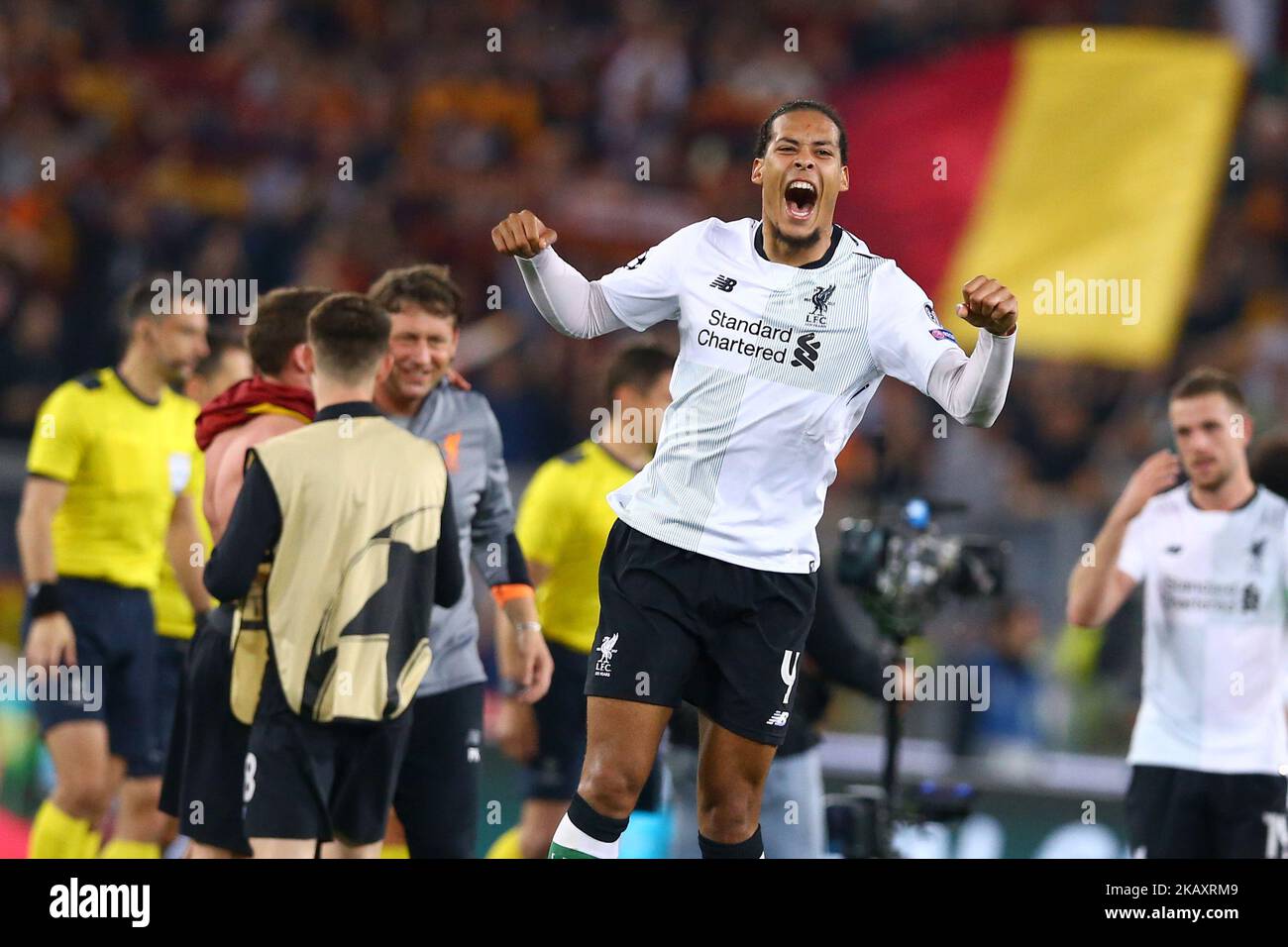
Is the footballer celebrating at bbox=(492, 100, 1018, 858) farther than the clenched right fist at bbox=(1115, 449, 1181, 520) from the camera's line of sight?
No

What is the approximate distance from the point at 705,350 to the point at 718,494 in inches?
15.2

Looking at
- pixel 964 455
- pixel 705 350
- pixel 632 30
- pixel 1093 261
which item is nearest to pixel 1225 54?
pixel 1093 261

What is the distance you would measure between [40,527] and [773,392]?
11.7 ft

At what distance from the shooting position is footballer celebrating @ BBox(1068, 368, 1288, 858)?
6.00 meters

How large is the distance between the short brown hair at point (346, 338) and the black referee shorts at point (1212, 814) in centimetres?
305

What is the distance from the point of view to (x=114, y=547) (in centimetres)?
729

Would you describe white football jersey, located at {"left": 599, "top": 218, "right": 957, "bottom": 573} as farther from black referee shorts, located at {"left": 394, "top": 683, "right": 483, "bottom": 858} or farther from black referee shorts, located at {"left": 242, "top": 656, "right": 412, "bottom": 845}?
black referee shorts, located at {"left": 394, "top": 683, "right": 483, "bottom": 858}

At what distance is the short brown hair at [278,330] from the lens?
5426mm

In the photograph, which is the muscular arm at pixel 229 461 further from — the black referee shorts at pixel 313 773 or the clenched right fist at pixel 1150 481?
the clenched right fist at pixel 1150 481

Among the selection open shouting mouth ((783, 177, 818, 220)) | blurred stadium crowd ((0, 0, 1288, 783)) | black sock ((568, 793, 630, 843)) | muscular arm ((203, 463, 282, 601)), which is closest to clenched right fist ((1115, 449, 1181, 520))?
open shouting mouth ((783, 177, 818, 220))

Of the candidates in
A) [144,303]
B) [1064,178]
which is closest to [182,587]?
[144,303]

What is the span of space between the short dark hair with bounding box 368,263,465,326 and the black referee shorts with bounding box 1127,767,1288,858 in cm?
285

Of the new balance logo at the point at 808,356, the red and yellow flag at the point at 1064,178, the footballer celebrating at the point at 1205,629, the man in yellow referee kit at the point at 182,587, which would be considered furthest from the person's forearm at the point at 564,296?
the red and yellow flag at the point at 1064,178
